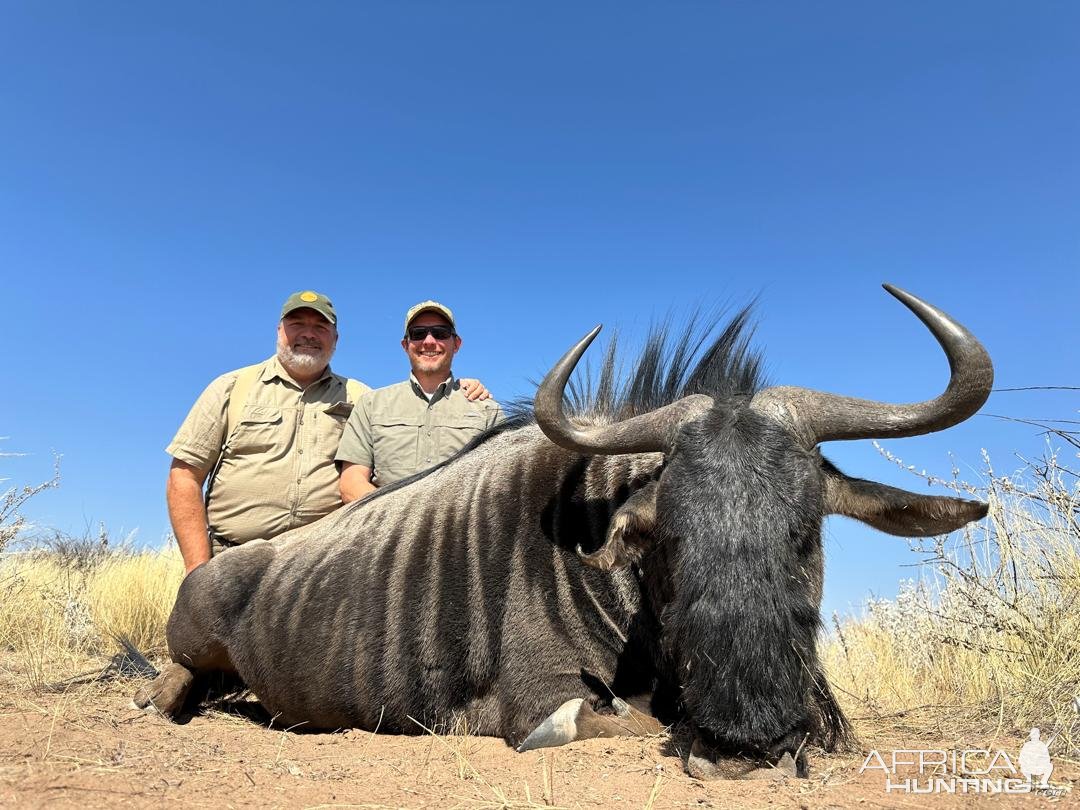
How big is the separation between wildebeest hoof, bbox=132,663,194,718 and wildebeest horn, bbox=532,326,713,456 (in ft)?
10.5

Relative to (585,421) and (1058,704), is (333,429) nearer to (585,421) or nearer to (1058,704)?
(585,421)

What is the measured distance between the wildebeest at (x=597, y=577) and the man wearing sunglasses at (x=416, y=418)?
112 centimetres

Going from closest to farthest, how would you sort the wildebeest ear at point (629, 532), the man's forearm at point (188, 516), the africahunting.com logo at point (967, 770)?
the africahunting.com logo at point (967, 770) < the wildebeest ear at point (629, 532) < the man's forearm at point (188, 516)

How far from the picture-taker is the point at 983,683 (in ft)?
15.7

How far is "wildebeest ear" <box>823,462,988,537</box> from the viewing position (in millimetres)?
3547

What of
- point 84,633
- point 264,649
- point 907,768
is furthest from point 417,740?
point 84,633

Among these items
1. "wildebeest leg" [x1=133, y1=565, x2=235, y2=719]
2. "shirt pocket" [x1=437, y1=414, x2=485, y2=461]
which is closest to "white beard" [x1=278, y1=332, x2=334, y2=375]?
"shirt pocket" [x1=437, y1=414, x2=485, y2=461]

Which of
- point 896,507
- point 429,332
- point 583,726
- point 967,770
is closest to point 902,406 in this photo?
point 896,507

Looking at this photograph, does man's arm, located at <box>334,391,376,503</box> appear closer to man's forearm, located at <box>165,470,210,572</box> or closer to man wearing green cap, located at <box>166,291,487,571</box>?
man wearing green cap, located at <box>166,291,487,571</box>

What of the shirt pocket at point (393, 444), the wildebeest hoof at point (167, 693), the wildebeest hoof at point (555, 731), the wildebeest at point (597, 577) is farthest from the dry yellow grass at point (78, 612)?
the wildebeest hoof at point (555, 731)

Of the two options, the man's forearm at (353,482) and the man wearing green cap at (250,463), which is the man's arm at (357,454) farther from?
the man wearing green cap at (250,463)

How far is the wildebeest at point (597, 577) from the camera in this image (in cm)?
302

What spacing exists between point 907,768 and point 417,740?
231 cm

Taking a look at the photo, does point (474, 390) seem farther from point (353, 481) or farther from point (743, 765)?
point (743, 765)
